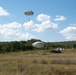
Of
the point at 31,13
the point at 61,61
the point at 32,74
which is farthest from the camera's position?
the point at 31,13

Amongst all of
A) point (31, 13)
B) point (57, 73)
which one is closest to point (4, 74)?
point (57, 73)

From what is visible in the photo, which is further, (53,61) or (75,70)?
(53,61)

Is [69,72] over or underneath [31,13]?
underneath

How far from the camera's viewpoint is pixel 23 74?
14477 millimetres

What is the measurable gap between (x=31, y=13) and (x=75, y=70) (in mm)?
19195

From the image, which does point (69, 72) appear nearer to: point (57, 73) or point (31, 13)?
point (57, 73)

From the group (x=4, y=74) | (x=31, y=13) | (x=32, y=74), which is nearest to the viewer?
(x=4, y=74)

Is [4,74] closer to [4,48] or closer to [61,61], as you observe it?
[61,61]

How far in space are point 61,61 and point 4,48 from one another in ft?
258

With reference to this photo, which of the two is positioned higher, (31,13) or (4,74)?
(31,13)

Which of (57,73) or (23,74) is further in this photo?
(57,73)

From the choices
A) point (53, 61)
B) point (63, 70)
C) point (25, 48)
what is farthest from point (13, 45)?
point (63, 70)

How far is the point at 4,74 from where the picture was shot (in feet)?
46.4

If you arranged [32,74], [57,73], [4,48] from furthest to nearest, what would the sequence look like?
[4,48] → [57,73] → [32,74]
